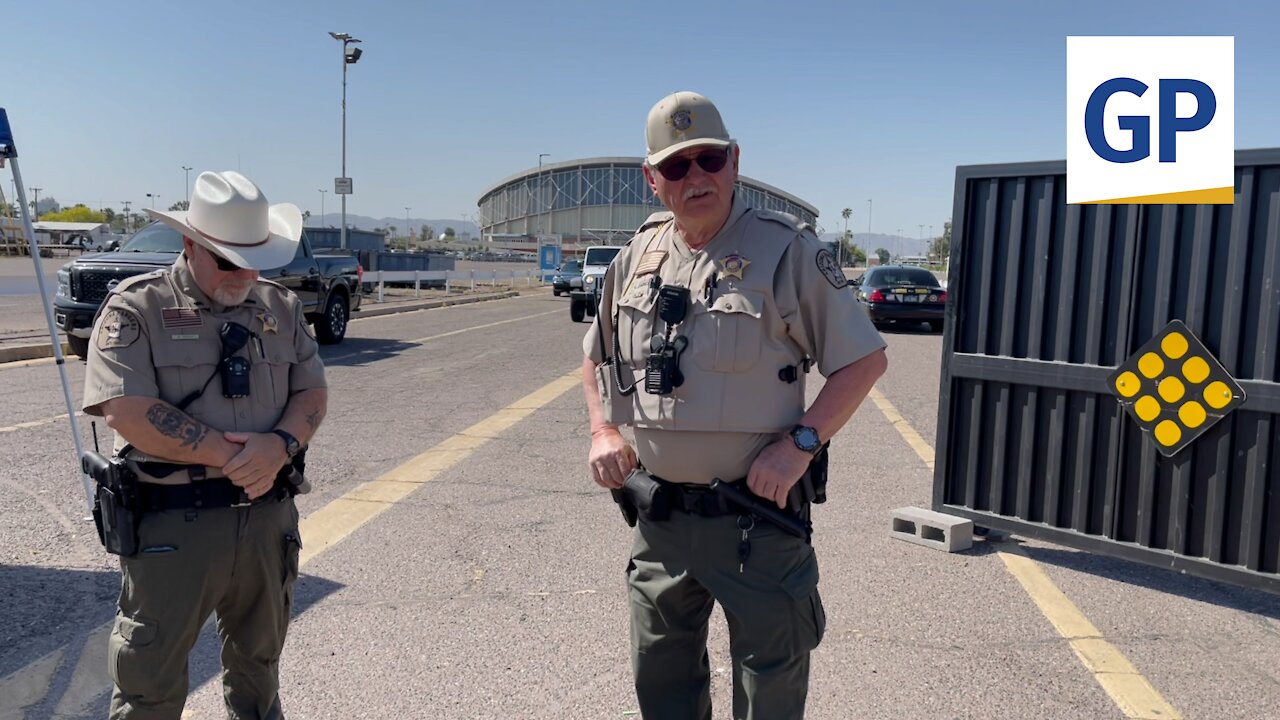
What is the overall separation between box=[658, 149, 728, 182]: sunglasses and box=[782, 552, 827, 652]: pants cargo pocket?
39.7 inches

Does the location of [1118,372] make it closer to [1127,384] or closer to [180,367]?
[1127,384]

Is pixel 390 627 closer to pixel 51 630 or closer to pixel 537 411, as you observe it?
pixel 51 630

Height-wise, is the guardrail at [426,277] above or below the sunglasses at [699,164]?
below

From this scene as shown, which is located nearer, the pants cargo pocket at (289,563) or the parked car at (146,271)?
the pants cargo pocket at (289,563)

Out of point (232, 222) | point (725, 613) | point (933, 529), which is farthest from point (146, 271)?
point (725, 613)

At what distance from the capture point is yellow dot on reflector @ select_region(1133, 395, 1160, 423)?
14.7 feet

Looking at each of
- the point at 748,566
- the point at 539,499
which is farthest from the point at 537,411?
the point at 748,566

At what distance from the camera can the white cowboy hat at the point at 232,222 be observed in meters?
2.57

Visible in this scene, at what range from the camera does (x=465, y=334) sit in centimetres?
1731

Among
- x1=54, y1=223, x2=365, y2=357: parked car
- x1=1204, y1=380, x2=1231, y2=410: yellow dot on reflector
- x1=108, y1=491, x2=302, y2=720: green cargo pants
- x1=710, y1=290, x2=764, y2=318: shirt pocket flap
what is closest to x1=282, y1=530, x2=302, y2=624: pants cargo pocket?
x1=108, y1=491, x2=302, y2=720: green cargo pants

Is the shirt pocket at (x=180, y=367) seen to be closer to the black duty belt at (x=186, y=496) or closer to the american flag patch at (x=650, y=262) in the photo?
the black duty belt at (x=186, y=496)

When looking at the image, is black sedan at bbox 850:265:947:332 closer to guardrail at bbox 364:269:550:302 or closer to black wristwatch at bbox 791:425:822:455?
guardrail at bbox 364:269:550:302

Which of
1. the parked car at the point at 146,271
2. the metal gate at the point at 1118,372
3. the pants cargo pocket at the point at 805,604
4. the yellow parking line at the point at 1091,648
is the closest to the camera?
the pants cargo pocket at the point at 805,604

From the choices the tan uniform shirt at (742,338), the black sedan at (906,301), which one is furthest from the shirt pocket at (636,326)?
the black sedan at (906,301)
